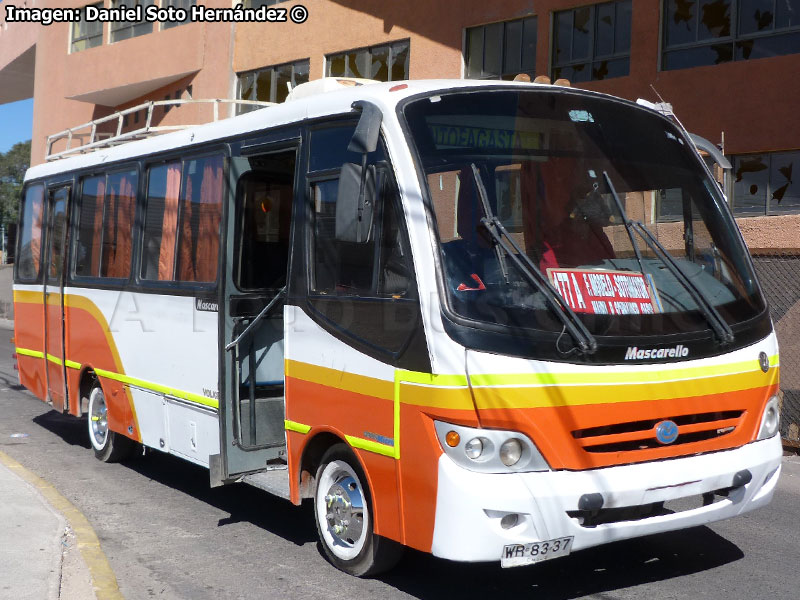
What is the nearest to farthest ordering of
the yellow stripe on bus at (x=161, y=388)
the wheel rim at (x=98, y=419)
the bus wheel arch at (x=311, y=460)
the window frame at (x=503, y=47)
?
the bus wheel arch at (x=311, y=460) → the yellow stripe on bus at (x=161, y=388) → the wheel rim at (x=98, y=419) → the window frame at (x=503, y=47)

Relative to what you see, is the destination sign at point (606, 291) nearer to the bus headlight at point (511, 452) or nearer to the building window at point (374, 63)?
the bus headlight at point (511, 452)

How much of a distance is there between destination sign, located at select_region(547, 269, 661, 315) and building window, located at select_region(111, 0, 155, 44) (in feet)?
91.3

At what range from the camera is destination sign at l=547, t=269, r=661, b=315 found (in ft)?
16.6

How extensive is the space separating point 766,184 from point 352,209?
11.5m

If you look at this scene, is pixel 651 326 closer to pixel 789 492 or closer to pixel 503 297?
pixel 503 297

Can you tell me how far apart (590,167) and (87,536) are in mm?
4051

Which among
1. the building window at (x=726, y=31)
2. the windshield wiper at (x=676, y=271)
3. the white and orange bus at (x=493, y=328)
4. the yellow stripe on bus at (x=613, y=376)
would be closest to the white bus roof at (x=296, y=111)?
the white and orange bus at (x=493, y=328)

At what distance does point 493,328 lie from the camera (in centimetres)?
485

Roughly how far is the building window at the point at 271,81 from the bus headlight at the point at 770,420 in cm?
1893

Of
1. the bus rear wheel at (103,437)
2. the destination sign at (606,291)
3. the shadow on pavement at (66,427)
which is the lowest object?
the shadow on pavement at (66,427)

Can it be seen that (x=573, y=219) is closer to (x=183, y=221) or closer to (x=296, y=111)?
(x=296, y=111)

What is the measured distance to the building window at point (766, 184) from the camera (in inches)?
579

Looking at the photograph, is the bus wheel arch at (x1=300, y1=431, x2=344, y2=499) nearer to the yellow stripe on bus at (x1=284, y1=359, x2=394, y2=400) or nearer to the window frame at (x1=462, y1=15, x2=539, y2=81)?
the yellow stripe on bus at (x1=284, y1=359, x2=394, y2=400)

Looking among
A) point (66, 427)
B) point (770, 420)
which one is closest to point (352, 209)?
point (770, 420)
